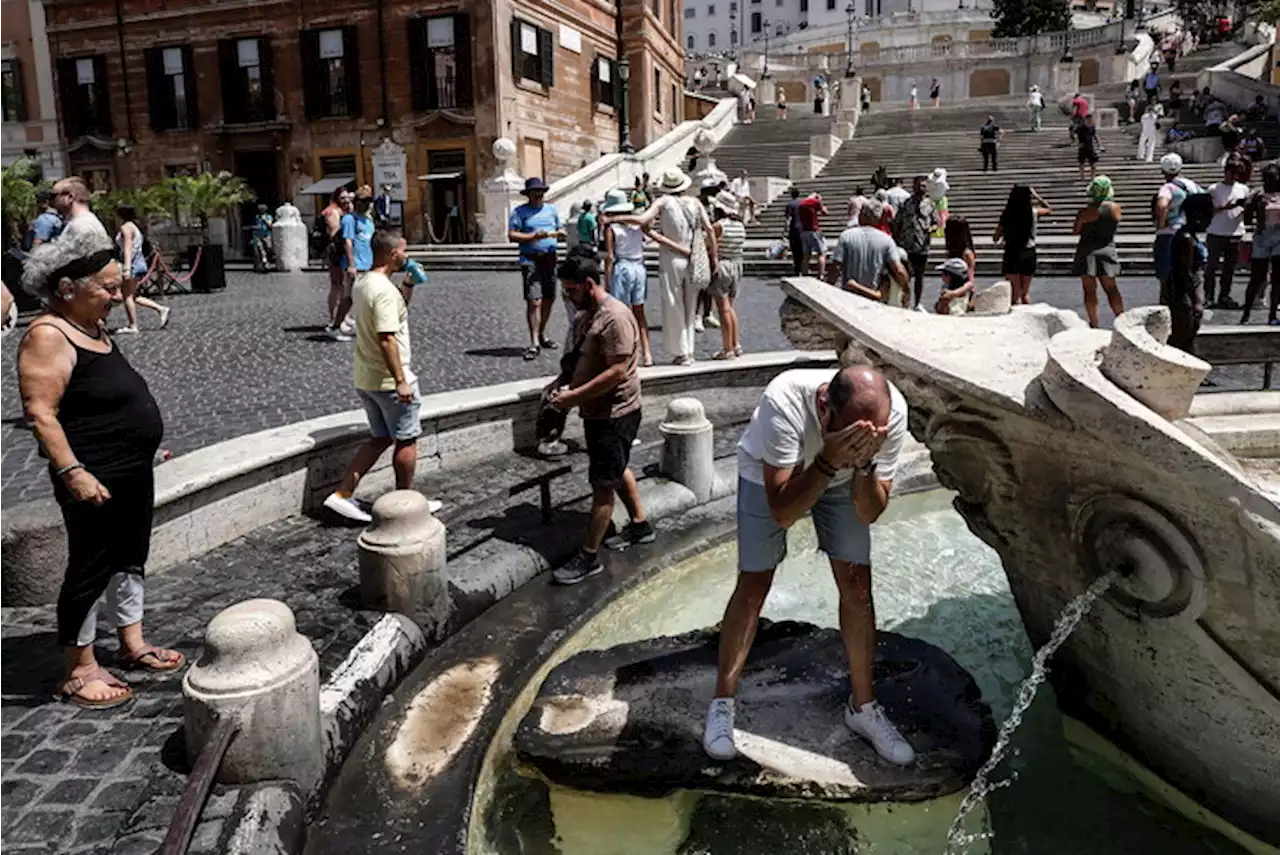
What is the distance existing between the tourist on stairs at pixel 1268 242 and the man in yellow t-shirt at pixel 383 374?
27.9ft

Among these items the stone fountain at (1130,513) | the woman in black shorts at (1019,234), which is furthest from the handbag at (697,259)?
the stone fountain at (1130,513)

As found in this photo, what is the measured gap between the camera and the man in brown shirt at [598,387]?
15.3 ft

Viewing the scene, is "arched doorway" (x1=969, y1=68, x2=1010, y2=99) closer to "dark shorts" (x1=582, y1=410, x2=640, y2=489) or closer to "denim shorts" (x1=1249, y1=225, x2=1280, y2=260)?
"denim shorts" (x1=1249, y1=225, x2=1280, y2=260)

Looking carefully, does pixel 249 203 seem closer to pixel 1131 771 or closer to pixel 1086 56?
pixel 1131 771

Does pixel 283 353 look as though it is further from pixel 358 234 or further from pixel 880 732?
pixel 880 732

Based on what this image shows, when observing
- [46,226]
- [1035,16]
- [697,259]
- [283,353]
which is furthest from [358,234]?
[1035,16]

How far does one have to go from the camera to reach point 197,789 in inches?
99.0

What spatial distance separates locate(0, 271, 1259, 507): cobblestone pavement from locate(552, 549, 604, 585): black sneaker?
2847mm

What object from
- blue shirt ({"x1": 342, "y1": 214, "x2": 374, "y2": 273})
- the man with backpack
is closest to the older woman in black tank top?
blue shirt ({"x1": 342, "y1": 214, "x2": 374, "y2": 273})

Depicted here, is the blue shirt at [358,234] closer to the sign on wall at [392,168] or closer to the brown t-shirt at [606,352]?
the brown t-shirt at [606,352]

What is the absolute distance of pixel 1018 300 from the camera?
33.4 ft

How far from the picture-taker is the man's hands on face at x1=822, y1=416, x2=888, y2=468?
265 centimetres

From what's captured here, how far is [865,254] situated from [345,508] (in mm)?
4405

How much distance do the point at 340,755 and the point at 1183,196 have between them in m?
9.53
